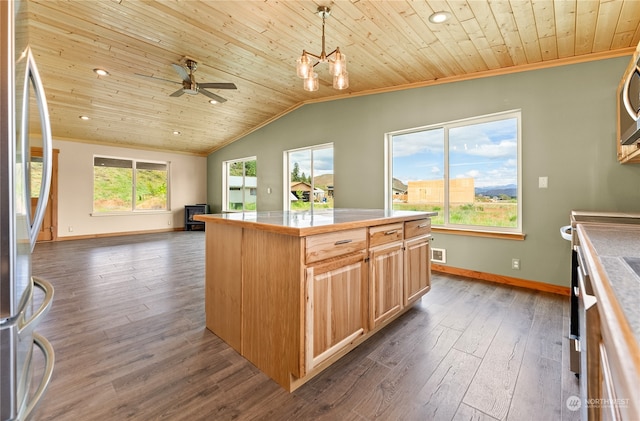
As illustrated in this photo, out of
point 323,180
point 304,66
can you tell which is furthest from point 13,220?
point 323,180

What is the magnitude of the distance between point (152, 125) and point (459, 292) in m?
6.63

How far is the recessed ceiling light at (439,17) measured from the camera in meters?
2.46

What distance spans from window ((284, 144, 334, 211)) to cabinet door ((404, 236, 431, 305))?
290cm

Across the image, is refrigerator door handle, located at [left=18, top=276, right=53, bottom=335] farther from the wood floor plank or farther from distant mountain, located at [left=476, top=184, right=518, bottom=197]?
distant mountain, located at [left=476, top=184, right=518, bottom=197]

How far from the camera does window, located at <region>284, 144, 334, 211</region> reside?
17.9 ft

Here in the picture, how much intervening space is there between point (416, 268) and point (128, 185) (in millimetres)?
7802

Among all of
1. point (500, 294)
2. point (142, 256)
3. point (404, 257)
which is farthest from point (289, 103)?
point (500, 294)

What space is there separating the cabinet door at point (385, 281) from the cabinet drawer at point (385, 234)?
0.04 m

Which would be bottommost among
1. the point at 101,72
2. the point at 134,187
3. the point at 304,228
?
the point at 304,228

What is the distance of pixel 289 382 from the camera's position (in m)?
1.51

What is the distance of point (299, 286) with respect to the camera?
4.69 ft

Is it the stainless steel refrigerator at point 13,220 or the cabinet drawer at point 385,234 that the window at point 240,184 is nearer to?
the cabinet drawer at point 385,234

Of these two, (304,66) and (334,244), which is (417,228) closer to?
(334,244)

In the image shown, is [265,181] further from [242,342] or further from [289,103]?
[242,342]
